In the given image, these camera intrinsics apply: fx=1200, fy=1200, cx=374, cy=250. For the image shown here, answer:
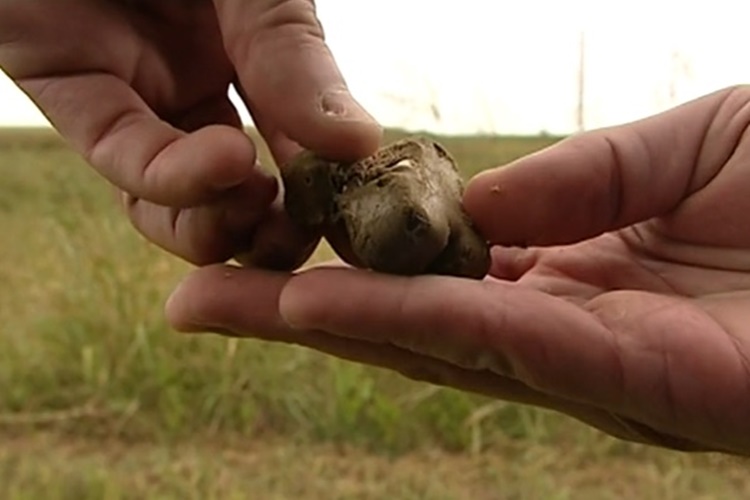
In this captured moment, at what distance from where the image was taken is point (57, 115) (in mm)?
664

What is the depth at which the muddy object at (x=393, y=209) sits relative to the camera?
0.57 m

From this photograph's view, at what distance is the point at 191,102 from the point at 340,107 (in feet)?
0.64

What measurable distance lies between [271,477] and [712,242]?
55 cm

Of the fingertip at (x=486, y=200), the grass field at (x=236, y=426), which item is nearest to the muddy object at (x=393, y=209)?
the fingertip at (x=486, y=200)

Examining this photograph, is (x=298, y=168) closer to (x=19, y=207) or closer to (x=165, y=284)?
(x=165, y=284)

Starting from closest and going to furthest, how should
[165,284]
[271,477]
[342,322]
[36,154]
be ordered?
[342,322] → [271,477] → [165,284] → [36,154]

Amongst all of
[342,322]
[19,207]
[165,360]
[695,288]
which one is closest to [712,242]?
[695,288]

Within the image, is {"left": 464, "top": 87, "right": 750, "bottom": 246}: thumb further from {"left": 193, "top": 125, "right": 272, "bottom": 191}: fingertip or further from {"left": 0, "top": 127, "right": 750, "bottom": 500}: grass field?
{"left": 0, "top": 127, "right": 750, "bottom": 500}: grass field

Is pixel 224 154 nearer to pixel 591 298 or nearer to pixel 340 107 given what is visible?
pixel 340 107

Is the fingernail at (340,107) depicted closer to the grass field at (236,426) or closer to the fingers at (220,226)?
the fingers at (220,226)

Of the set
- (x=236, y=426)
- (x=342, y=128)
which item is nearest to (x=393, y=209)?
(x=342, y=128)

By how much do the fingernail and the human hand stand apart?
0.27ft

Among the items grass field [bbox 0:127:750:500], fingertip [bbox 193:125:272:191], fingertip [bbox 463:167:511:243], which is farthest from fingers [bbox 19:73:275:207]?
grass field [bbox 0:127:750:500]

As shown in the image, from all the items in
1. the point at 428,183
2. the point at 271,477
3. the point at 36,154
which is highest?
the point at 428,183
